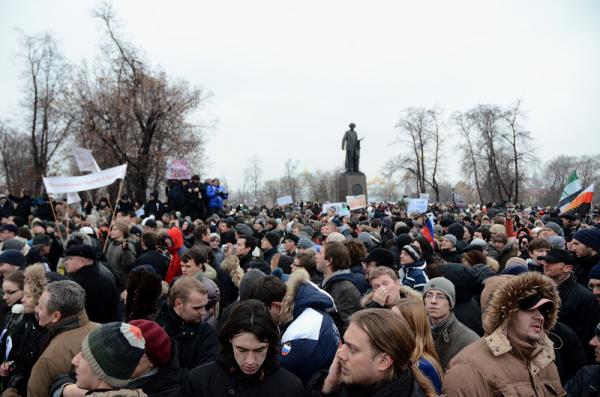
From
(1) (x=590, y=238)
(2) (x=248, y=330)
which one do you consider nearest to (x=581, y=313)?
(1) (x=590, y=238)

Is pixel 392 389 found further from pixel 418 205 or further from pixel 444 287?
pixel 418 205

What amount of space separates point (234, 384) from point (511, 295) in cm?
171

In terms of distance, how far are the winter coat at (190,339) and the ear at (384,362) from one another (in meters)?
1.62

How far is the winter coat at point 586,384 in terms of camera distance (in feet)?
8.61

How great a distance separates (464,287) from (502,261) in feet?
10.9

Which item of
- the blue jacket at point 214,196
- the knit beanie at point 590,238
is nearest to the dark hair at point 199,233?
the knit beanie at point 590,238

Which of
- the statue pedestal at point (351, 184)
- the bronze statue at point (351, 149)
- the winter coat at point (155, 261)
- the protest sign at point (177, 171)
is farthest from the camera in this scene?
the bronze statue at point (351, 149)

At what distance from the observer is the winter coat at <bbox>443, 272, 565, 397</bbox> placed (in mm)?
2541

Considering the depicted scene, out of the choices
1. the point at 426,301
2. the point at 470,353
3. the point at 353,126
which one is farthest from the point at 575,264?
the point at 353,126

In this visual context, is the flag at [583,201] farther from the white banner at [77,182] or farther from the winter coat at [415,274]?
the white banner at [77,182]

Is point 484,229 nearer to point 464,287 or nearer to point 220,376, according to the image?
point 464,287

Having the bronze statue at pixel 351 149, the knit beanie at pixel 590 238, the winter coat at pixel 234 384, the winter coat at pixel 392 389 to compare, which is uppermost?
the bronze statue at pixel 351 149

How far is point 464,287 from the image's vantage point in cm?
470

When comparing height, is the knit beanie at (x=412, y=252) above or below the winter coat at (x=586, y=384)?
above
